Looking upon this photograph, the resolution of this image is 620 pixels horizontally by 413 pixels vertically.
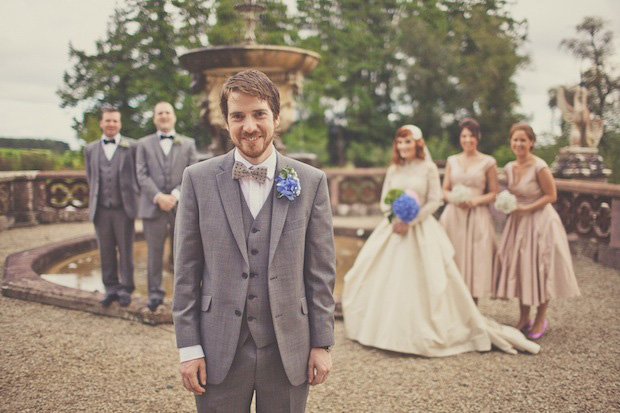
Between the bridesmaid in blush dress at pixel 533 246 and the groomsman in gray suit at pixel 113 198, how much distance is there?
155 inches

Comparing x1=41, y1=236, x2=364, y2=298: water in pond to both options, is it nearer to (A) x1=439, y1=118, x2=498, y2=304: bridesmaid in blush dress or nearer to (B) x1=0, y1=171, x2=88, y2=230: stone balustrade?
(A) x1=439, y1=118, x2=498, y2=304: bridesmaid in blush dress

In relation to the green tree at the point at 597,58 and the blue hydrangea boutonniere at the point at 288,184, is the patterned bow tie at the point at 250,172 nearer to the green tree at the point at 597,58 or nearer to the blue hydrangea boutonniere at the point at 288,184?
the blue hydrangea boutonniere at the point at 288,184

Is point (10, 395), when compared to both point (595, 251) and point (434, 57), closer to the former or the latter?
point (595, 251)

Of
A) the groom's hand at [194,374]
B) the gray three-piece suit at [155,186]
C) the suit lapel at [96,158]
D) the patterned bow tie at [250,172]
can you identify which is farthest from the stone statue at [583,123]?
the groom's hand at [194,374]

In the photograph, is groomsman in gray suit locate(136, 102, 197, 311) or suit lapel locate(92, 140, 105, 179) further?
suit lapel locate(92, 140, 105, 179)

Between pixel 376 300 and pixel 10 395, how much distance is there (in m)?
3.05

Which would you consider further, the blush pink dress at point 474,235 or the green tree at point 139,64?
the green tree at point 139,64

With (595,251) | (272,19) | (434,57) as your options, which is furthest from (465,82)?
(595,251)

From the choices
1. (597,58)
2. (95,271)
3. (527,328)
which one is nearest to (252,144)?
(527,328)

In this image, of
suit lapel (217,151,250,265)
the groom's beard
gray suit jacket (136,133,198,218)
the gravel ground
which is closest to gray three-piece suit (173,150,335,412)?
suit lapel (217,151,250,265)

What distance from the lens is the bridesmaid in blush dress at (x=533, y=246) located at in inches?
207

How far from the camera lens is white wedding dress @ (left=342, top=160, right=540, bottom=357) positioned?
191 inches

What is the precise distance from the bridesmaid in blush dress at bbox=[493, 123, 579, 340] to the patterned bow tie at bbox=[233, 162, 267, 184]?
378cm

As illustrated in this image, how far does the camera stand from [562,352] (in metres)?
4.93
